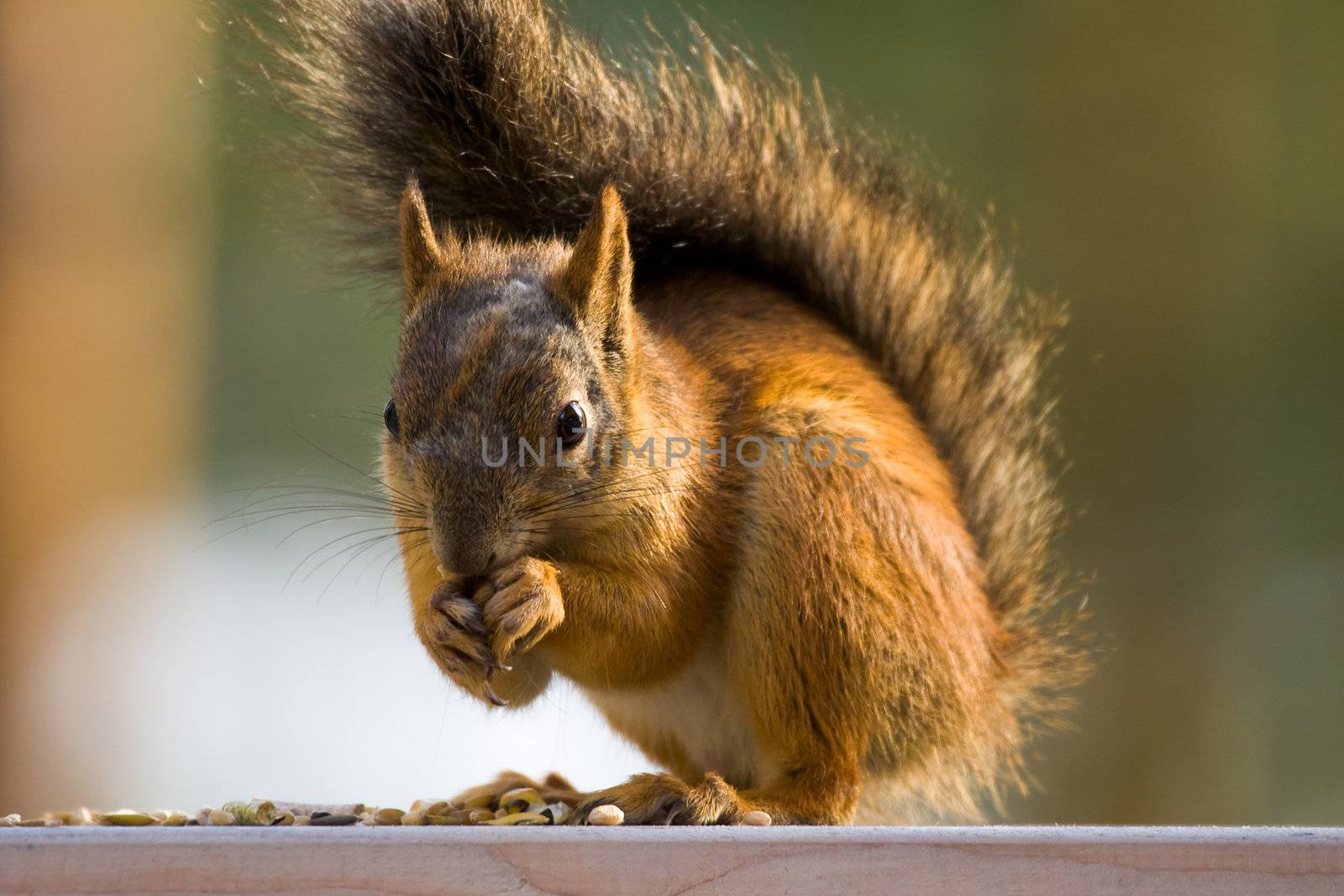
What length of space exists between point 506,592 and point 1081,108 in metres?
2.94

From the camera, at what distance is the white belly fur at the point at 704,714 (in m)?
1.73

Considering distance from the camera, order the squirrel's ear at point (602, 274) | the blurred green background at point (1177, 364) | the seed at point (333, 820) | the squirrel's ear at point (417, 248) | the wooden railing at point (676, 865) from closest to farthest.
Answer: the wooden railing at point (676, 865), the seed at point (333, 820), the squirrel's ear at point (602, 274), the squirrel's ear at point (417, 248), the blurred green background at point (1177, 364)

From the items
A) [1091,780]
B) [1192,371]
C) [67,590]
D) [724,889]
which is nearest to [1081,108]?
[1192,371]

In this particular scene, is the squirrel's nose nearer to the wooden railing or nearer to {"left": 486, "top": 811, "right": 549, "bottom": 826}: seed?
{"left": 486, "top": 811, "right": 549, "bottom": 826}: seed

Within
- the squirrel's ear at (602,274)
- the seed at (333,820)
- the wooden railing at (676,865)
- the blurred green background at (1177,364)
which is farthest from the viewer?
the blurred green background at (1177,364)

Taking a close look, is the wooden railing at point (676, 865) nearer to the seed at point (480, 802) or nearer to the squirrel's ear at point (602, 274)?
the seed at point (480, 802)

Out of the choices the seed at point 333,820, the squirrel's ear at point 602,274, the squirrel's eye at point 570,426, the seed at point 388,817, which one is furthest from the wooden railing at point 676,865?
the squirrel's ear at point 602,274

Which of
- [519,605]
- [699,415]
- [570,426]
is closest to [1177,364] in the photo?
[699,415]

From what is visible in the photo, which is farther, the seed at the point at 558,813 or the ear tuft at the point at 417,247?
the ear tuft at the point at 417,247

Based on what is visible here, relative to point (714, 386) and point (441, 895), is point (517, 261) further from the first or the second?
point (441, 895)

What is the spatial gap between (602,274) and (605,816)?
618 millimetres

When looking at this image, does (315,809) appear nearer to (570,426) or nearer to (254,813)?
(254,813)

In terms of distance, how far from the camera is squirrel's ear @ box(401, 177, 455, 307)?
1.71 meters

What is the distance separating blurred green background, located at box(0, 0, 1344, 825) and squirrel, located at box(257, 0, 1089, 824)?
158 cm
